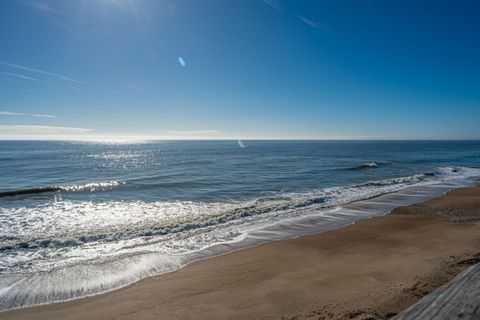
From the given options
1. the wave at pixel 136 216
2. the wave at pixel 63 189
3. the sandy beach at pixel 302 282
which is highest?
the sandy beach at pixel 302 282

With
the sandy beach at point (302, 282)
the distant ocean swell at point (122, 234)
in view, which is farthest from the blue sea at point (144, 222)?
the sandy beach at point (302, 282)

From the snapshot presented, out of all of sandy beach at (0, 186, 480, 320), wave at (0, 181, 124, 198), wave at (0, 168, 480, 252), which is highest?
sandy beach at (0, 186, 480, 320)

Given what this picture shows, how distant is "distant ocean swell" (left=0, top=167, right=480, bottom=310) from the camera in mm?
7641

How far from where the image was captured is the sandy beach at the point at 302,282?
5.31 metres

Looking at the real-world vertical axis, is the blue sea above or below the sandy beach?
below

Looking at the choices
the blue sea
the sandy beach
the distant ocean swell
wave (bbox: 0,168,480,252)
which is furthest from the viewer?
wave (bbox: 0,168,480,252)

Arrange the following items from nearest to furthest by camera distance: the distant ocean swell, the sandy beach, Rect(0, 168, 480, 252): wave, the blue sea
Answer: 1. the sandy beach
2. the distant ocean swell
3. the blue sea
4. Rect(0, 168, 480, 252): wave

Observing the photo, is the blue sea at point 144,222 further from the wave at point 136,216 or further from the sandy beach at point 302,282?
the sandy beach at point 302,282

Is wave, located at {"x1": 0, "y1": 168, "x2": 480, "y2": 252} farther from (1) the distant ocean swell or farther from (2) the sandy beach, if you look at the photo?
(2) the sandy beach

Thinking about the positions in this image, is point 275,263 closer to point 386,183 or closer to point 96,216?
point 96,216

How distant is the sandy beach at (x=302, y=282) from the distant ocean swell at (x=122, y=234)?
0.93 meters

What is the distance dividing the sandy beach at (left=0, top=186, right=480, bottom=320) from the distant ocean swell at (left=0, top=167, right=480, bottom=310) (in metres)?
0.93

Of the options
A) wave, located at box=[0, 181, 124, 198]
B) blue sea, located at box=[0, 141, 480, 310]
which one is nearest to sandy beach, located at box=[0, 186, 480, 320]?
blue sea, located at box=[0, 141, 480, 310]

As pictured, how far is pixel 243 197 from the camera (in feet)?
66.0
